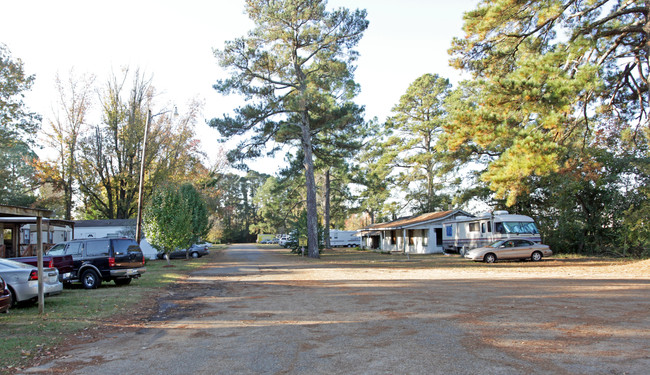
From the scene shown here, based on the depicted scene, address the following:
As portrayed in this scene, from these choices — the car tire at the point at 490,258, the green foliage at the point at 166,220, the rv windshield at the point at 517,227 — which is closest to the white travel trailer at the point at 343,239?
the rv windshield at the point at 517,227

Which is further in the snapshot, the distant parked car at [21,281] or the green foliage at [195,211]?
the green foliage at [195,211]

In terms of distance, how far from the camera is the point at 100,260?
14.7 metres

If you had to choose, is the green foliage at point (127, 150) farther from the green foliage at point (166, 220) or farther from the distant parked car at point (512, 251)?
the distant parked car at point (512, 251)

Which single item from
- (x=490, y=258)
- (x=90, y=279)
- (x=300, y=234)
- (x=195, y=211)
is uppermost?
(x=195, y=211)

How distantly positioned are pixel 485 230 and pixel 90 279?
76.2 ft

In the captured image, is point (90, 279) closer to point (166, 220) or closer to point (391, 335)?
point (166, 220)

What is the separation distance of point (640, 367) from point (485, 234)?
24.7m

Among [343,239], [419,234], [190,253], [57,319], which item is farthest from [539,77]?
[343,239]

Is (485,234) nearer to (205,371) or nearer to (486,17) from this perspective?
(486,17)

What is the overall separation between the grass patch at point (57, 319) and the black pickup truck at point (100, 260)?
496 mm

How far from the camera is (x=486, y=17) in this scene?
54.2ft

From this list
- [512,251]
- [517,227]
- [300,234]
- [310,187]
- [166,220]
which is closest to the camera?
[166,220]

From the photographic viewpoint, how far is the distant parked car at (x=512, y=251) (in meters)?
24.7

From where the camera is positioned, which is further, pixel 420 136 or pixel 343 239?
pixel 343 239
